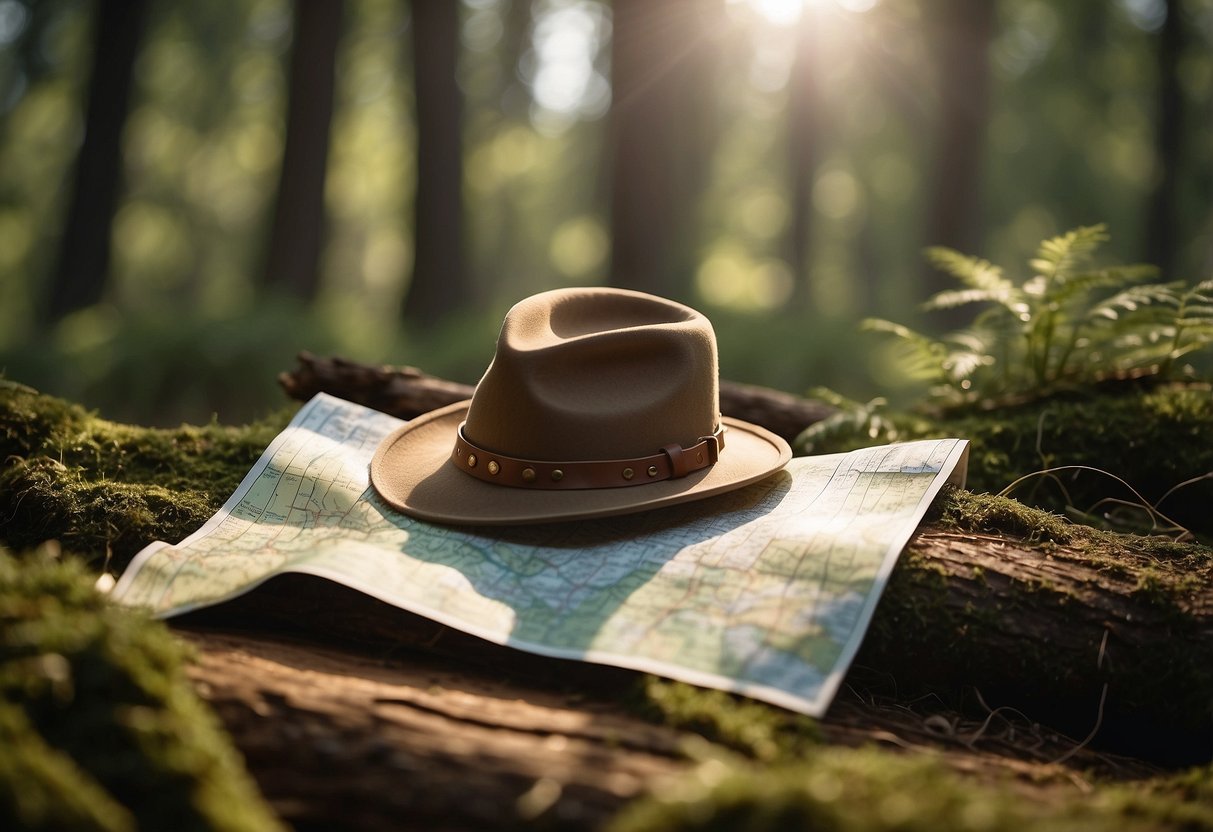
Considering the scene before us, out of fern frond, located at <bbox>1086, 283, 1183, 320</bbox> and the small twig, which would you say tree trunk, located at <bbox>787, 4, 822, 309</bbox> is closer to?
fern frond, located at <bbox>1086, 283, 1183, 320</bbox>

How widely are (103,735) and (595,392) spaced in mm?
1496

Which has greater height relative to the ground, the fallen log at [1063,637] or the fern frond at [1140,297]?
the fern frond at [1140,297]

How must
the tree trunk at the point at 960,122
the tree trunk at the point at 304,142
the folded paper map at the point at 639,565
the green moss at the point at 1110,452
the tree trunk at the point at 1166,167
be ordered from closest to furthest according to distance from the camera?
the folded paper map at the point at 639,565 → the green moss at the point at 1110,452 → the tree trunk at the point at 960,122 → the tree trunk at the point at 304,142 → the tree trunk at the point at 1166,167

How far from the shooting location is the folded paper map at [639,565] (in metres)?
2.04

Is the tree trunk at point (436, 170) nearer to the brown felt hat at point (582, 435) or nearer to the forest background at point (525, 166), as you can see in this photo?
the forest background at point (525, 166)

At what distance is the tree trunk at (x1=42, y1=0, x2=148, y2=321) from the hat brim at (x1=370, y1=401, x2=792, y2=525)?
11.4 metres

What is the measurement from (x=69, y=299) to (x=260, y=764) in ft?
41.4

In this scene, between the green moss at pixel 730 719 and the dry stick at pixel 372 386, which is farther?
the dry stick at pixel 372 386

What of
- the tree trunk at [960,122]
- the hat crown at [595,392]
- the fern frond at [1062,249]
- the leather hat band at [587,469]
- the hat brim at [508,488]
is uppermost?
the tree trunk at [960,122]

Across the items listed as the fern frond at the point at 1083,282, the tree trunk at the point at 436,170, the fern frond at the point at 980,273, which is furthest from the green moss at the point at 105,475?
the tree trunk at the point at 436,170

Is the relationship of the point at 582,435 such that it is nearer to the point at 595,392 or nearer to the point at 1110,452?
the point at 595,392

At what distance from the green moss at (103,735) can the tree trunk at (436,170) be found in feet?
30.2

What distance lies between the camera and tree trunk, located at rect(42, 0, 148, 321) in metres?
11.9

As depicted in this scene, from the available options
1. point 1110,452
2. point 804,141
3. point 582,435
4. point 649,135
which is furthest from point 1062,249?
point 804,141
